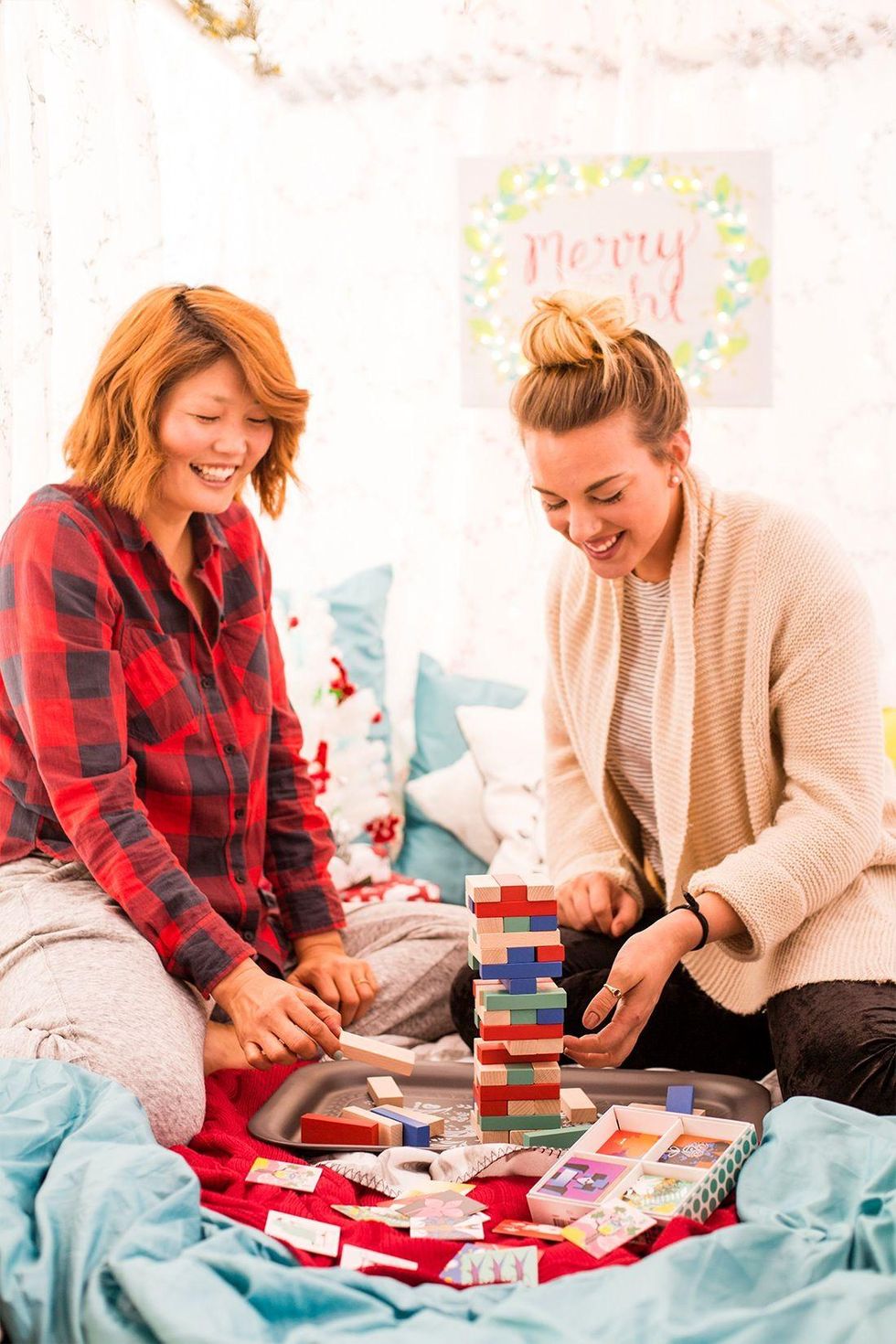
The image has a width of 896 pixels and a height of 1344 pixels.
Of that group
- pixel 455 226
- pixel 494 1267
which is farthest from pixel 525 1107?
pixel 455 226

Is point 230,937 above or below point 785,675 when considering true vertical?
below

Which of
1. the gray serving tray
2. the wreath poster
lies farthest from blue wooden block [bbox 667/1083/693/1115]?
the wreath poster

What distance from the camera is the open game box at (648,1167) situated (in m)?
1.31

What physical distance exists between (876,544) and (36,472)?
1795 mm

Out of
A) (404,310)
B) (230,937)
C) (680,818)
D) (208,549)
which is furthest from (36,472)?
(404,310)

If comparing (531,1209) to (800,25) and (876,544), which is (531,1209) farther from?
(800,25)

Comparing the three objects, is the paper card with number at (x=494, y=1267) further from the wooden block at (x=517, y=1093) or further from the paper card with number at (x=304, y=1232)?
the wooden block at (x=517, y=1093)

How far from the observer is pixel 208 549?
6.48 feet

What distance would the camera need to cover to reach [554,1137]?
1477 mm

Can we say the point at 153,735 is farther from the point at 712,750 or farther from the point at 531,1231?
the point at 531,1231

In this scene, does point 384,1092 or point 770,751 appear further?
point 770,751

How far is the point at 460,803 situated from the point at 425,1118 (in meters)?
1.16

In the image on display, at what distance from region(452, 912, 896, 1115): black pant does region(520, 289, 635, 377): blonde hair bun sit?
2.69 feet

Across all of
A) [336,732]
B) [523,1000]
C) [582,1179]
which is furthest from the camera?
[336,732]
